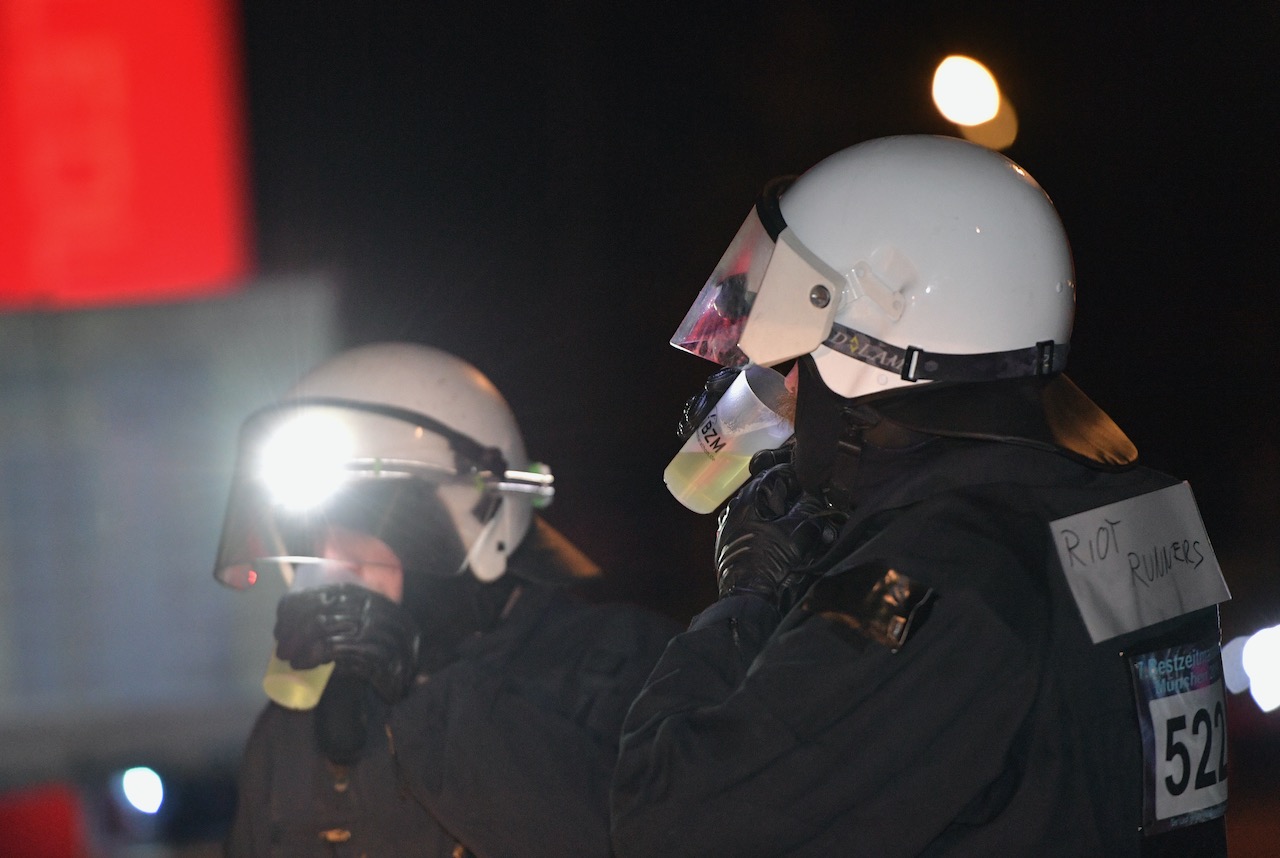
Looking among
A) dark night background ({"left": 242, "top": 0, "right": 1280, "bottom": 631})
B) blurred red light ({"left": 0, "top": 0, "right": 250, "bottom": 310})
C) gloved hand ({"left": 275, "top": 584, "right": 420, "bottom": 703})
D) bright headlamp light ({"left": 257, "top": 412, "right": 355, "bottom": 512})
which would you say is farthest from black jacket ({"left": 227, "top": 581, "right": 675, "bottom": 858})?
blurred red light ({"left": 0, "top": 0, "right": 250, "bottom": 310})

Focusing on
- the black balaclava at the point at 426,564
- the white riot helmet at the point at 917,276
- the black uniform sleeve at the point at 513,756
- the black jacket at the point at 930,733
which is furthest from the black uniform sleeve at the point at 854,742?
the black balaclava at the point at 426,564

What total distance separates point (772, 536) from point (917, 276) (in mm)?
427

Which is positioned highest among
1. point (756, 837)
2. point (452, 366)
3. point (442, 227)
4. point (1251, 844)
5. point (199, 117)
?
point (199, 117)

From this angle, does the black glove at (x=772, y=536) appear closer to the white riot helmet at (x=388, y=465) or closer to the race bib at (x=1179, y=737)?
the race bib at (x=1179, y=737)

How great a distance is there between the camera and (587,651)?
2.52 m

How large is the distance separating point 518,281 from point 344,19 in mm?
1558

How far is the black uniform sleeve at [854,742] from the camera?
59.5 inches

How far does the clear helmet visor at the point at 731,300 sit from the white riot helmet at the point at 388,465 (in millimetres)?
844

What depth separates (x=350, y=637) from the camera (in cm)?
A: 245

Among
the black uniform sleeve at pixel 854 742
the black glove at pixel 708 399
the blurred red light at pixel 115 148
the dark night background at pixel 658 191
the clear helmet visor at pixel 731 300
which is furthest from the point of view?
the blurred red light at pixel 115 148

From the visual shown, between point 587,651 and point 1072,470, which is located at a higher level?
point 1072,470

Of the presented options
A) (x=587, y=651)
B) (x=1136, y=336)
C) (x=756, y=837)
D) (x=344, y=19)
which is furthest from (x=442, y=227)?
(x=756, y=837)

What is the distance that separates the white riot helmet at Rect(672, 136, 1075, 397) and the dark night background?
3.77m

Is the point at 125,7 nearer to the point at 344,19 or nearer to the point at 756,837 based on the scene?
the point at 344,19
